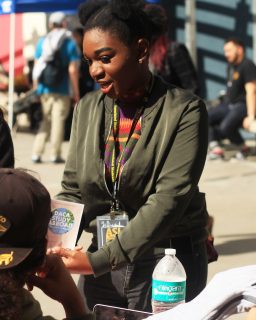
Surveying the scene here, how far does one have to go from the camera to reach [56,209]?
3.71 meters

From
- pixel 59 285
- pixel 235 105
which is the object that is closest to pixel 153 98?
pixel 59 285

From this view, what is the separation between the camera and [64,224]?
3.72 metres

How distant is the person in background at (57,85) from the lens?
39.5 feet

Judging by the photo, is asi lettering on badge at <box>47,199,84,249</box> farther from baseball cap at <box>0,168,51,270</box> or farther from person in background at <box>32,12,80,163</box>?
person in background at <box>32,12,80,163</box>

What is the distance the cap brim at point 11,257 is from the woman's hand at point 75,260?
996mm

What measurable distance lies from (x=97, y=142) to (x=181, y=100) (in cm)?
38

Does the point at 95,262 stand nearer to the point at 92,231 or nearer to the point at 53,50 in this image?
the point at 92,231

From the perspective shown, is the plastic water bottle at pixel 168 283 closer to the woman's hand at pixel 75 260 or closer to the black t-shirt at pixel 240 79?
the woman's hand at pixel 75 260

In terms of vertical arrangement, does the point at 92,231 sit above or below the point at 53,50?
above

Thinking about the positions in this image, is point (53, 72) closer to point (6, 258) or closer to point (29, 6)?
point (29, 6)

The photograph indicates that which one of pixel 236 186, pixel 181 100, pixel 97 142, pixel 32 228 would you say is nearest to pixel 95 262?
pixel 97 142

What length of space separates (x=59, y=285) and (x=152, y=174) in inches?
31.5

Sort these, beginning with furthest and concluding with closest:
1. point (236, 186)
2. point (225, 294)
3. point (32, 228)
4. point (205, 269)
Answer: point (236, 186)
point (205, 269)
point (225, 294)
point (32, 228)

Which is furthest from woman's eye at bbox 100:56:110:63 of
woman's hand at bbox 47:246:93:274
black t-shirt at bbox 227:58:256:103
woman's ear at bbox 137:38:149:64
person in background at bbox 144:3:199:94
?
black t-shirt at bbox 227:58:256:103
